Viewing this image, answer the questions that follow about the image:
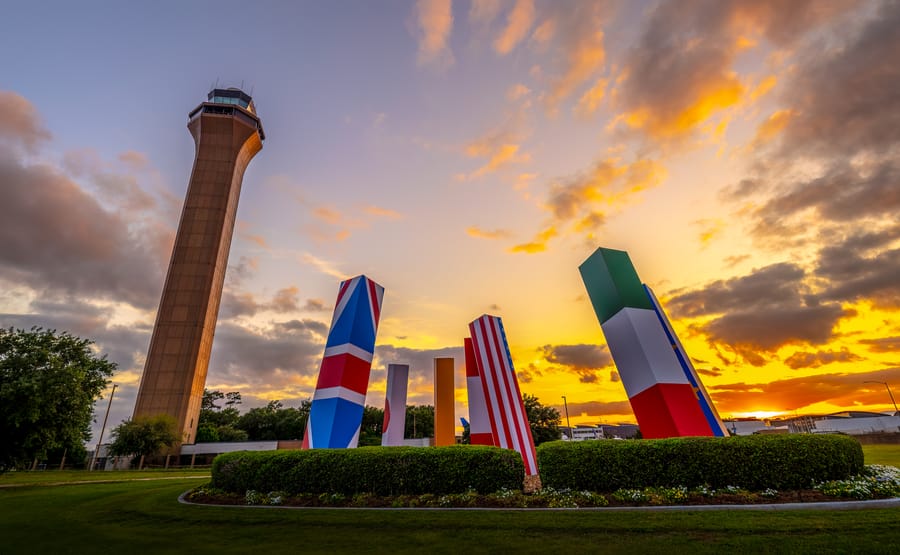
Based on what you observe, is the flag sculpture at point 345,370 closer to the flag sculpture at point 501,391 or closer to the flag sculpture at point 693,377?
the flag sculpture at point 501,391

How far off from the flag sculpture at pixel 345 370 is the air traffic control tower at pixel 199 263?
45.6m

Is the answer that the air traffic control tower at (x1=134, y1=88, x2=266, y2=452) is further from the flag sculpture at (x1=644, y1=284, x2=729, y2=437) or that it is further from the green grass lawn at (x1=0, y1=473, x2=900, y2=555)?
the flag sculpture at (x1=644, y1=284, x2=729, y2=437)

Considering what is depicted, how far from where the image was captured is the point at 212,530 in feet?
25.9

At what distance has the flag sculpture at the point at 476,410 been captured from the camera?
1598 cm

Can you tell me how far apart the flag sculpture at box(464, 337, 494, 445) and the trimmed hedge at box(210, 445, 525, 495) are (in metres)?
5.65

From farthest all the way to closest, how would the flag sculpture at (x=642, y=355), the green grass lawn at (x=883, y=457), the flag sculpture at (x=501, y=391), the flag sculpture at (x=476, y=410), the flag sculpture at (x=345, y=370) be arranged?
the flag sculpture at (x=476, y=410), the green grass lawn at (x=883, y=457), the flag sculpture at (x=501, y=391), the flag sculpture at (x=345, y=370), the flag sculpture at (x=642, y=355)

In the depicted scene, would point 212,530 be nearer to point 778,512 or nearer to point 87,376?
point 778,512

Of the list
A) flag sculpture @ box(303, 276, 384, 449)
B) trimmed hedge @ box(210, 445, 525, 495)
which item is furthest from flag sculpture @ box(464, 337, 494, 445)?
trimmed hedge @ box(210, 445, 525, 495)

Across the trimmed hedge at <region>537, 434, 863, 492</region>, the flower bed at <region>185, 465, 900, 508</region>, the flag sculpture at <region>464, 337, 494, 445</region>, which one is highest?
the flag sculpture at <region>464, 337, 494, 445</region>

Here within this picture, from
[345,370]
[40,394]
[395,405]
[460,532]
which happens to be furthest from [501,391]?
[40,394]

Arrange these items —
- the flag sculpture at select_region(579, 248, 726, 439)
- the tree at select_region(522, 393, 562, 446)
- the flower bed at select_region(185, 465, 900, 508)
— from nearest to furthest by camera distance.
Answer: the flower bed at select_region(185, 465, 900, 508), the flag sculpture at select_region(579, 248, 726, 439), the tree at select_region(522, 393, 562, 446)

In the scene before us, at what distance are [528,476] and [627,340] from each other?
19.3ft

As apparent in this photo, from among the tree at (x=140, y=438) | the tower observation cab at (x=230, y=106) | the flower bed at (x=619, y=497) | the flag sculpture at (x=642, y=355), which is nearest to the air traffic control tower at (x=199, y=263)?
the tower observation cab at (x=230, y=106)

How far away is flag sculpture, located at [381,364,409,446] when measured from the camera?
61.9ft
